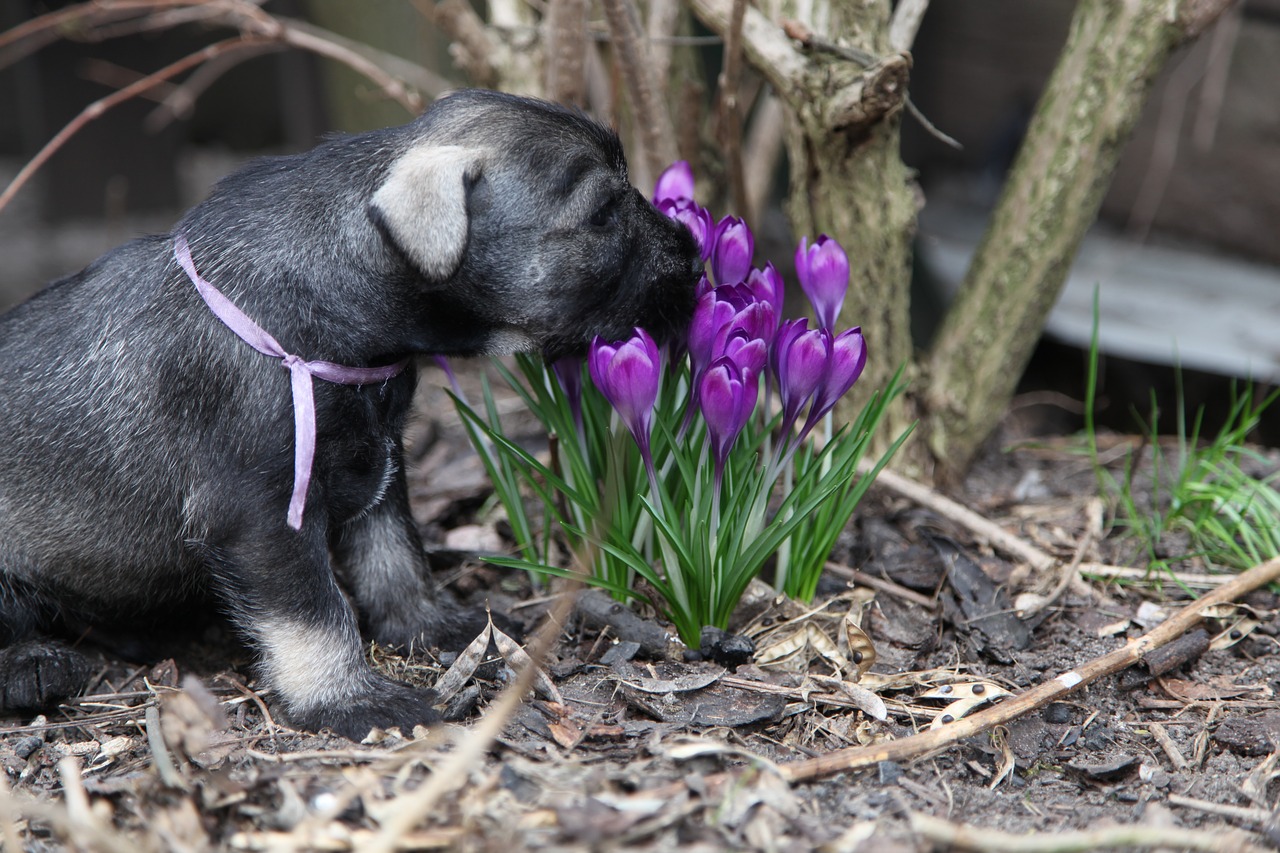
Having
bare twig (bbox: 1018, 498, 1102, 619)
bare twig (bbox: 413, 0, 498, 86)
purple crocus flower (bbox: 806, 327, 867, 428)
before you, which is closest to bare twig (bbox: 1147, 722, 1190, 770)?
bare twig (bbox: 1018, 498, 1102, 619)

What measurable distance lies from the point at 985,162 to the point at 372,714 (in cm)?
513

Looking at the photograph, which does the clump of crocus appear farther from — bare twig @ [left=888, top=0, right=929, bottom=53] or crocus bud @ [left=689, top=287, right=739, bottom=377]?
bare twig @ [left=888, top=0, right=929, bottom=53]

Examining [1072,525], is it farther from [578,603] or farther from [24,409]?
[24,409]

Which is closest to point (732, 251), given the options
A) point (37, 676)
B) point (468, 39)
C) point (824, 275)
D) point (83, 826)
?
point (824, 275)

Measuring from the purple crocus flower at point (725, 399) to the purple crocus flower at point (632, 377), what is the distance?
4.7 inches

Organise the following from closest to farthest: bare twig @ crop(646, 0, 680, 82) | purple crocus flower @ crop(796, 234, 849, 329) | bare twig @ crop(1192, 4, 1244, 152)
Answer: purple crocus flower @ crop(796, 234, 849, 329) < bare twig @ crop(646, 0, 680, 82) < bare twig @ crop(1192, 4, 1244, 152)

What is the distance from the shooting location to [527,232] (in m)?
2.61

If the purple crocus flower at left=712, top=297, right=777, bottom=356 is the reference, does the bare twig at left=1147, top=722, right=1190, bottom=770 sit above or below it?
below

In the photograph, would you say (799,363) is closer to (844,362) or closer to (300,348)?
(844,362)

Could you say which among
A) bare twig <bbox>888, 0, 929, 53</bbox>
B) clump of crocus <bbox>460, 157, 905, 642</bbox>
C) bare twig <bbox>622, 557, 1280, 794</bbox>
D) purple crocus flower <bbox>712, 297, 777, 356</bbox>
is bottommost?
bare twig <bbox>622, 557, 1280, 794</bbox>

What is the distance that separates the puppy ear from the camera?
2447 millimetres

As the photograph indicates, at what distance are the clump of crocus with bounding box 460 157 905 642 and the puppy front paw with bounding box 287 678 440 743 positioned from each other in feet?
1.39

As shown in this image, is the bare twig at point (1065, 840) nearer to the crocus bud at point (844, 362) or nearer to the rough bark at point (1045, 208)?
the crocus bud at point (844, 362)

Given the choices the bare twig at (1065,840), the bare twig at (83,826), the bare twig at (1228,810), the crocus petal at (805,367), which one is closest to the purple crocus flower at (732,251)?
the crocus petal at (805,367)
